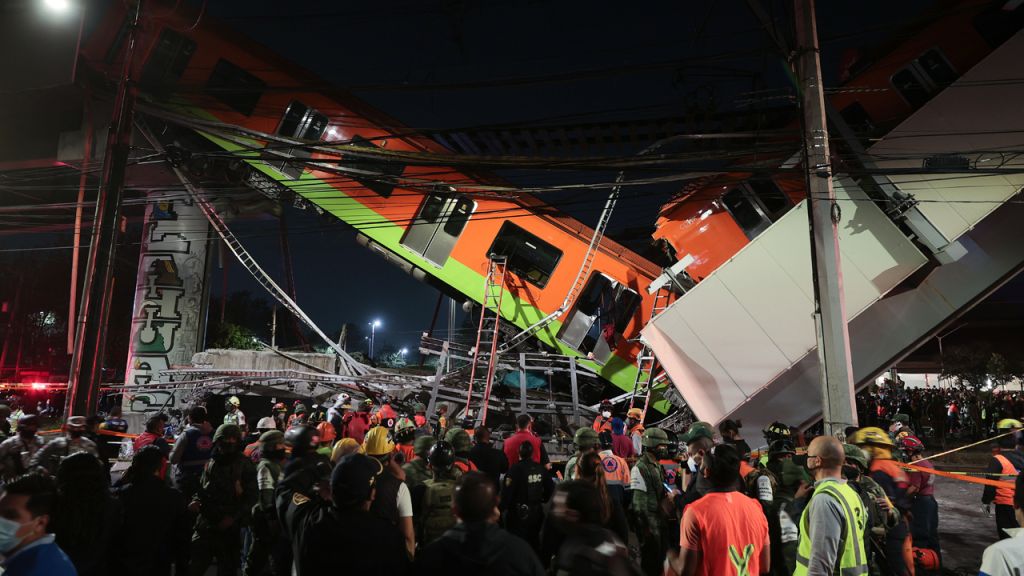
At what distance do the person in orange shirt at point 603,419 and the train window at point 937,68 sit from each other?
1071cm

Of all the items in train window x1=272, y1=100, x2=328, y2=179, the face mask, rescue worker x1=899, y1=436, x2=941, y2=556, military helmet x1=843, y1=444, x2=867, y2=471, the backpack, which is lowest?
rescue worker x1=899, y1=436, x2=941, y2=556

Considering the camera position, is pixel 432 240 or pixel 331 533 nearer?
pixel 331 533

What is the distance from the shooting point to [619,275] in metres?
16.3

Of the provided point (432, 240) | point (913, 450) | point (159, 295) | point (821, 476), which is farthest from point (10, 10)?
point (913, 450)

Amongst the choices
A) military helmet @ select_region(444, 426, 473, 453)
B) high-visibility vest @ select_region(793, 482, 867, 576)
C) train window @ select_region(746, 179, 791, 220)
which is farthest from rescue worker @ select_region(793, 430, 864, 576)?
train window @ select_region(746, 179, 791, 220)

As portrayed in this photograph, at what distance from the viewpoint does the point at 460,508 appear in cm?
257

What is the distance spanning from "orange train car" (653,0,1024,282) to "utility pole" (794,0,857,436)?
3162mm

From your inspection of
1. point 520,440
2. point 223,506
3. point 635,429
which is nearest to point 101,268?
point 223,506

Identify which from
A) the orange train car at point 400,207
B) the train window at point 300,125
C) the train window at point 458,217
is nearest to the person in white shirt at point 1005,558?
the orange train car at point 400,207

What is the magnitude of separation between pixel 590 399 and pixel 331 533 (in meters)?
15.9

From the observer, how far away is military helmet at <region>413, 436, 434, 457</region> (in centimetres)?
548

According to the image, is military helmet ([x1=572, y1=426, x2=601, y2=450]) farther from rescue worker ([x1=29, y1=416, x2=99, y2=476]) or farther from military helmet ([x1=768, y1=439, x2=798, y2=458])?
rescue worker ([x1=29, y1=416, x2=99, y2=476])

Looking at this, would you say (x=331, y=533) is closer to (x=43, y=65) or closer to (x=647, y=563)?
(x=647, y=563)

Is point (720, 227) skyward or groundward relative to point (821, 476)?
skyward
